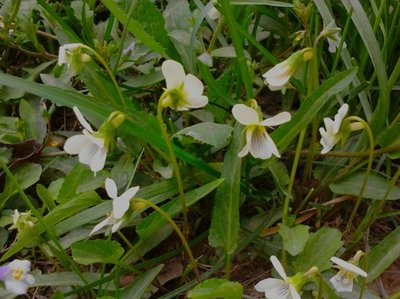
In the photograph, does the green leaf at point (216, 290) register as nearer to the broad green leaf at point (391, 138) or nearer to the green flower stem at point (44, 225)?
the green flower stem at point (44, 225)

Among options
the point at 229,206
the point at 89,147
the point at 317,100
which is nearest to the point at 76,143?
the point at 89,147

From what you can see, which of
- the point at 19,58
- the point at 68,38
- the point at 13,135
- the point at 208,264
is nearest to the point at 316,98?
the point at 208,264

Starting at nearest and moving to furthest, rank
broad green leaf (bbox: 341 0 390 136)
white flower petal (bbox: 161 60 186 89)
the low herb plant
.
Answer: white flower petal (bbox: 161 60 186 89)
the low herb plant
broad green leaf (bbox: 341 0 390 136)

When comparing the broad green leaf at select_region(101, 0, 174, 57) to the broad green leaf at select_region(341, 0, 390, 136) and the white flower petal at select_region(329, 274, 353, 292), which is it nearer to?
the broad green leaf at select_region(341, 0, 390, 136)

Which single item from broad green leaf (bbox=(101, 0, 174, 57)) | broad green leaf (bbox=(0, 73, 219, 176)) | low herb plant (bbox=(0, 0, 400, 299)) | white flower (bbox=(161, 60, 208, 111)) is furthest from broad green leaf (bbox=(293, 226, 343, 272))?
broad green leaf (bbox=(101, 0, 174, 57))

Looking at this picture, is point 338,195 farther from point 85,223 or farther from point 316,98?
point 85,223

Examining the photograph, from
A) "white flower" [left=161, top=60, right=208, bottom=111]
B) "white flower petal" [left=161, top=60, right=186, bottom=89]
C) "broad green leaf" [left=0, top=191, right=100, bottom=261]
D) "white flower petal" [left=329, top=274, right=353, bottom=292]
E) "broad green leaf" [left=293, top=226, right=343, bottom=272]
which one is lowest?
"broad green leaf" [left=293, top=226, right=343, bottom=272]
